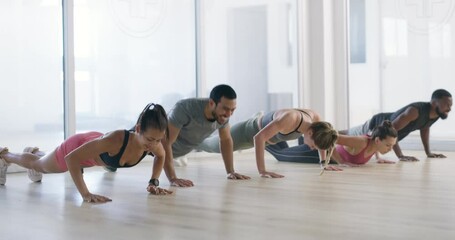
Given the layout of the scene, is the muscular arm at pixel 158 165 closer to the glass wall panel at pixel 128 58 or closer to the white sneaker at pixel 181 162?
the white sneaker at pixel 181 162

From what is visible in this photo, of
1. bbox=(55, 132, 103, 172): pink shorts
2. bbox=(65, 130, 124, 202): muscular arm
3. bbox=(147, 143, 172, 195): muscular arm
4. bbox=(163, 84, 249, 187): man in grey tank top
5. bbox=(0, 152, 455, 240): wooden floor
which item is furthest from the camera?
bbox=(163, 84, 249, 187): man in grey tank top

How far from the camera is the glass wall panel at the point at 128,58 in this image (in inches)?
205

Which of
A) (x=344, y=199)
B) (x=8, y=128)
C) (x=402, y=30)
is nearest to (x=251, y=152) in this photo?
(x=402, y=30)

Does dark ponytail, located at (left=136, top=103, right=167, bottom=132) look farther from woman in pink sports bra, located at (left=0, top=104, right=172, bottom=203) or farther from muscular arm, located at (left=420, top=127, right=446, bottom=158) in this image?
muscular arm, located at (left=420, top=127, right=446, bottom=158)

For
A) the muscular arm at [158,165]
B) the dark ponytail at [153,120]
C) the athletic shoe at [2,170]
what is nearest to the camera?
the dark ponytail at [153,120]

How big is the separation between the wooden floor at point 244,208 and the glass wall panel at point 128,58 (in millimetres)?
990

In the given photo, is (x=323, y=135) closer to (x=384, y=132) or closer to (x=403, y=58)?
(x=384, y=132)

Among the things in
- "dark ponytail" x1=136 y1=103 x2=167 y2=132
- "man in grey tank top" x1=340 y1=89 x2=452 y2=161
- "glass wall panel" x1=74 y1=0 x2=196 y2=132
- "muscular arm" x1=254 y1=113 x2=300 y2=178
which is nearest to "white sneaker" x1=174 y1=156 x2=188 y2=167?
"glass wall panel" x1=74 y1=0 x2=196 y2=132

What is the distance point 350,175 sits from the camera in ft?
14.2

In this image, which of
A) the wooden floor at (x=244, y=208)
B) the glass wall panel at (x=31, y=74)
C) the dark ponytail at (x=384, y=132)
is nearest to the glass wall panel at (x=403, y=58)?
the dark ponytail at (x=384, y=132)

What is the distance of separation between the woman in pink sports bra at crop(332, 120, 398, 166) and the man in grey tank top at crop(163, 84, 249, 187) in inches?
40.8

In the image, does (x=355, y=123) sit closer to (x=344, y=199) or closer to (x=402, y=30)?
(x=402, y=30)

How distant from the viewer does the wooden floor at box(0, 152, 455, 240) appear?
2.34m

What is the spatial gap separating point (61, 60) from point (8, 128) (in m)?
0.69
